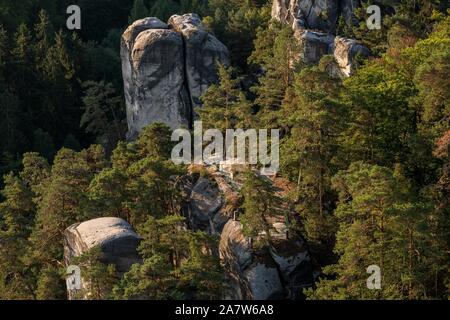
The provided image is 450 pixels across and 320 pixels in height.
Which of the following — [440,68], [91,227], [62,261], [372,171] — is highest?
[440,68]

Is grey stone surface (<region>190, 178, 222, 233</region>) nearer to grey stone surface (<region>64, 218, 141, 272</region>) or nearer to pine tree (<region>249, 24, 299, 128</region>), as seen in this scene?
grey stone surface (<region>64, 218, 141, 272</region>)

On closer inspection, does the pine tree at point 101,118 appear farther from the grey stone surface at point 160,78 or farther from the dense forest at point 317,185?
the dense forest at point 317,185

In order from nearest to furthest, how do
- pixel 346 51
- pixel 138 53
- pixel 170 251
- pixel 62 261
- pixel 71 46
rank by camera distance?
pixel 170 251 < pixel 62 261 < pixel 346 51 < pixel 138 53 < pixel 71 46

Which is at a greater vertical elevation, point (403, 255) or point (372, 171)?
point (372, 171)

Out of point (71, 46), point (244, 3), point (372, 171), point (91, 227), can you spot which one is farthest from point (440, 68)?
point (71, 46)

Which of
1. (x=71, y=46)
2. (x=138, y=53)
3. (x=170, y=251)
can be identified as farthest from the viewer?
(x=71, y=46)

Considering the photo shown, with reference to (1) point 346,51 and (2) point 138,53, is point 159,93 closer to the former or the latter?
(2) point 138,53
